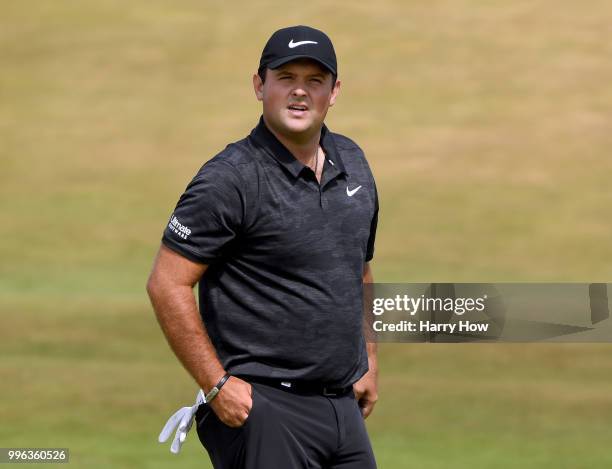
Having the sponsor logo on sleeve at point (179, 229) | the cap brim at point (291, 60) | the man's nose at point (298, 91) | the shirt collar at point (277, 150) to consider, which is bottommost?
the sponsor logo on sleeve at point (179, 229)

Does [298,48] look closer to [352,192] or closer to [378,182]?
[352,192]

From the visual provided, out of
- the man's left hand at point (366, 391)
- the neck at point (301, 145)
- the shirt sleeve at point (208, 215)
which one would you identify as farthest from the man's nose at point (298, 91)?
the man's left hand at point (366, 391)

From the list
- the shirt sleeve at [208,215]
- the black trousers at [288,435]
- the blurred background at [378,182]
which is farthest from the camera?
the blurred background at [378,182]

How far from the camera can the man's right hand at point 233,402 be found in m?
4.09

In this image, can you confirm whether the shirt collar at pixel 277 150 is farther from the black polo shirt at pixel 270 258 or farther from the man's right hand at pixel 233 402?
the man's right hand at pixel 233 402

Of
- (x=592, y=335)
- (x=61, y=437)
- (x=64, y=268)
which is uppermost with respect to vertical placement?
(x=64, y=268)

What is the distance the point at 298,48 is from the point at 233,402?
1.05m

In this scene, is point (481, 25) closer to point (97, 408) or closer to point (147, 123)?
point (147, 123)

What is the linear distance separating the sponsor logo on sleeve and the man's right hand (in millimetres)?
436

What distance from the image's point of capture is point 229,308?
414 cm

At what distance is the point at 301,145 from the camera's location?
Result: 14.1 ft

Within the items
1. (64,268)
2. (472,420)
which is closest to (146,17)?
(64,268)

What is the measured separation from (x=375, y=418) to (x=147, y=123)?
19.2 ft

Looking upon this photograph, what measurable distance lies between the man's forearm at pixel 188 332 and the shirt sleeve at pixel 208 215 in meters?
0.12
